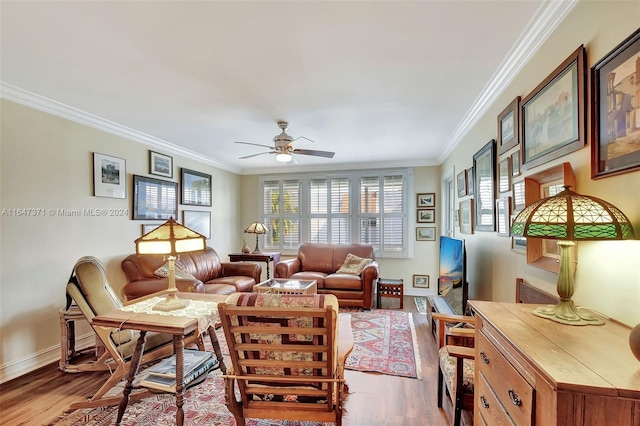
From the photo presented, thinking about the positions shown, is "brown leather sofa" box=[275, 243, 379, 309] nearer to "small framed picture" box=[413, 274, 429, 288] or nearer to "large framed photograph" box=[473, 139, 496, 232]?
"small framed picture" box=[413, 274, 429, 288]

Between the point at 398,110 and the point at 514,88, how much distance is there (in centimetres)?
111

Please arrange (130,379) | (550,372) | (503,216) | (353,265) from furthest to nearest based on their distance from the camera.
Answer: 1. (353,265)
2. (503,216)
3. (130,379)
4. (550,372)

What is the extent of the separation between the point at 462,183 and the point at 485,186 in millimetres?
982

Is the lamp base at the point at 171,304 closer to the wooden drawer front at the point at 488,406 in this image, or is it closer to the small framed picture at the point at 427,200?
the wooden drawer front at the point at 488,406

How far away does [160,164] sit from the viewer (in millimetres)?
4254

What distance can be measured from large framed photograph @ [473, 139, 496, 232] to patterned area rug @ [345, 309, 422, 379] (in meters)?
1.46

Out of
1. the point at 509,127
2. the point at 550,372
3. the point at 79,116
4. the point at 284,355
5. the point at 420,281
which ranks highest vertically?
the point at 79,116

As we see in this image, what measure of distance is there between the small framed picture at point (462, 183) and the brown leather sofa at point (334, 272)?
168 cm

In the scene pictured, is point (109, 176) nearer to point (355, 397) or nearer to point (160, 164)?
point (160, 164)

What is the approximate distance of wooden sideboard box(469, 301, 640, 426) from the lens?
711 mm

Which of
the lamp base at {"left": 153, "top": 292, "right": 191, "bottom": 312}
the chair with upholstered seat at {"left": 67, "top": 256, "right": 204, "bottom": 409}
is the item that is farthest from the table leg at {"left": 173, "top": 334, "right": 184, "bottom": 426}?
the chair with upholstered seat at {"left": 67, "top": 256, "right": 204, "bottom": 409}

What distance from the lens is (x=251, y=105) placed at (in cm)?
285

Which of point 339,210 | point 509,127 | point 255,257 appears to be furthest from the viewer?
point 339,210

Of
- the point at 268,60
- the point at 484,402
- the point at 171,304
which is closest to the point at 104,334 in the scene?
the point at 171,304
